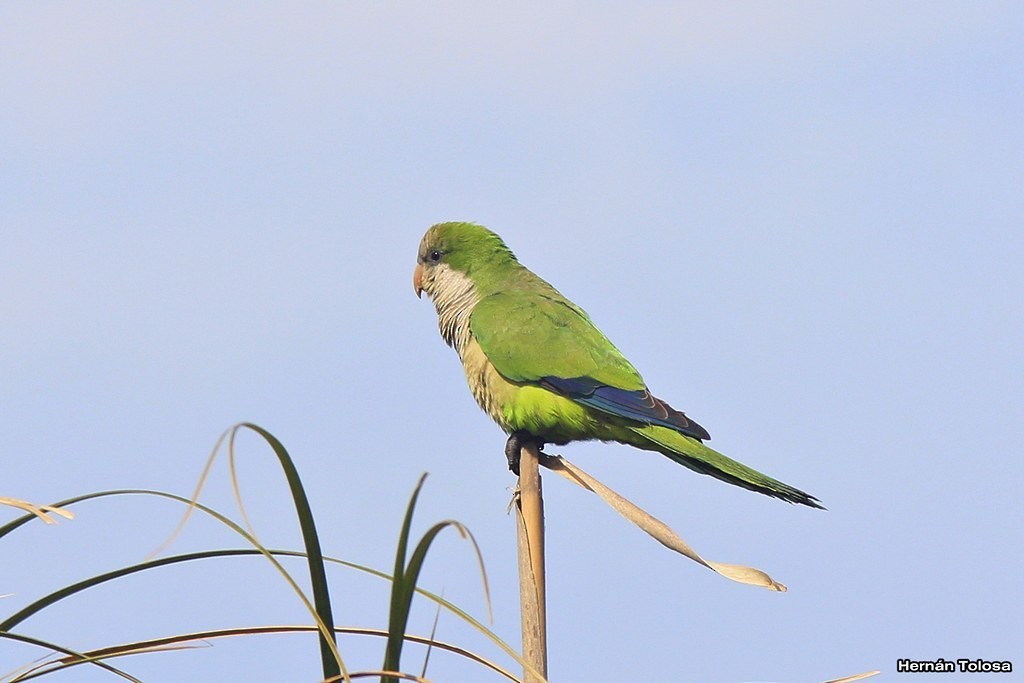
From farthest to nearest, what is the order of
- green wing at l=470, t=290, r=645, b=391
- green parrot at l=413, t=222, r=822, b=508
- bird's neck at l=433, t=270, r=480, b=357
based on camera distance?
bird's neck at l=433, t=270, r=480, b=357, green wing at l=470, t=290, r=645, b=391, green parrot at l=413, t=222, r=822, b=508

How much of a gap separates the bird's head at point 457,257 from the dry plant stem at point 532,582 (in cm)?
310

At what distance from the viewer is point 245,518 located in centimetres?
186

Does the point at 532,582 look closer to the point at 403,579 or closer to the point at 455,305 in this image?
the point at 403,579

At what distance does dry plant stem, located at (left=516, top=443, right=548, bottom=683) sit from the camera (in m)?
2.76

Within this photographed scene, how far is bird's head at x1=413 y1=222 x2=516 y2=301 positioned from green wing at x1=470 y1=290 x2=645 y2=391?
35 cm

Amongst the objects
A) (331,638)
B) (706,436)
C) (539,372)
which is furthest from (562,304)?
(331,638)

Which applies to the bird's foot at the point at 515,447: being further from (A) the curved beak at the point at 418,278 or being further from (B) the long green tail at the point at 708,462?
(A) the curved beak at the point at 418,278

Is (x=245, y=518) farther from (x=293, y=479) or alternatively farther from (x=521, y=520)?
(x=521, y=520)

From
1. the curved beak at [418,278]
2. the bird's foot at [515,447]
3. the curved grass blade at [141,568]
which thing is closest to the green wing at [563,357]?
the bird's foot at [515,447]

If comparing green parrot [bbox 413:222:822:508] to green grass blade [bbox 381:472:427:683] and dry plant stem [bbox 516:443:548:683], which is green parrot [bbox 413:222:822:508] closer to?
dry plant stem [bbox 516:443:548:683]

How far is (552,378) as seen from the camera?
5383 mm

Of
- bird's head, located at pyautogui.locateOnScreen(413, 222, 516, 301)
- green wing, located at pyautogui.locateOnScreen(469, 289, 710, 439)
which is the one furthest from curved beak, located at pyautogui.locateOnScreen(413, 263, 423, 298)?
green wing, located at pyautogui.locateOnScreen(469, 289, 710, 439)

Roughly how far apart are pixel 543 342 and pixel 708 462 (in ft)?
3.39

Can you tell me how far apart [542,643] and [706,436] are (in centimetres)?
246
